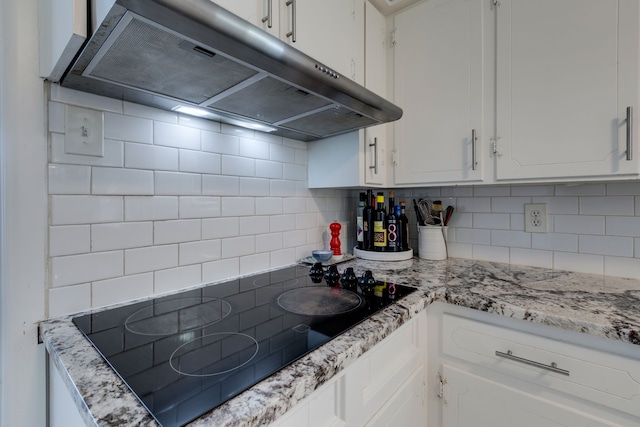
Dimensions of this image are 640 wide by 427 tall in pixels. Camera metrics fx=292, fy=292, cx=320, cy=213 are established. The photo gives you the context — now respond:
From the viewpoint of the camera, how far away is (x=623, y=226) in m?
1.15

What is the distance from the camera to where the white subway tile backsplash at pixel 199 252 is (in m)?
1.03

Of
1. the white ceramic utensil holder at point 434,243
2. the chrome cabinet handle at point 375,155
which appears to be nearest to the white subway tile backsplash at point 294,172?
the chrome cabinet handle at point 375,155

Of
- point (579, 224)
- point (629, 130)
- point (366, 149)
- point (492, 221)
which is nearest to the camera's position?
point (629, 130)

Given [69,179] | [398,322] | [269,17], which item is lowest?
[398,322]

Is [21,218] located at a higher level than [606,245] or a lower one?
higher

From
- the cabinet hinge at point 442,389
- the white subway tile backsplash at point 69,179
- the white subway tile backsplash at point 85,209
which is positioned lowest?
the cabinet hinge at point 442,389

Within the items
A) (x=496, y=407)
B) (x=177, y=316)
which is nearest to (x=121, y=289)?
(x=177, y=316)

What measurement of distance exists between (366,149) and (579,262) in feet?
3.38

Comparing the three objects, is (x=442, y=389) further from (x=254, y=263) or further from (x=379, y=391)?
(x=254, y=263)

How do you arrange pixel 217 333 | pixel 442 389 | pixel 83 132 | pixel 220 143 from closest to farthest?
pixel 217 333
pixel 83 132
pixel 442 389
pixel 220 143

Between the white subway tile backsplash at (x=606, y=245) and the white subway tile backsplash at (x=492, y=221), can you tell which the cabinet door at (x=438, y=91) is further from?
the white subway tile backsplash at (x=606, y=245)

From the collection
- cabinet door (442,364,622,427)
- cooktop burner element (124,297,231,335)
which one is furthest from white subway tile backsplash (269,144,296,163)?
cabinet door (442,364,622,427)

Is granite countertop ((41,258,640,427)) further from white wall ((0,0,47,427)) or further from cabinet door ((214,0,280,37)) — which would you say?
cabinet door ((214,0,280,37))

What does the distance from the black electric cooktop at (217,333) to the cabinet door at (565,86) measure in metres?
0.71
